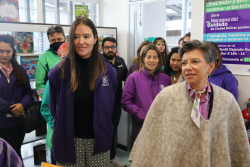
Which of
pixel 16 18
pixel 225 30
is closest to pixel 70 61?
pixel 225 30

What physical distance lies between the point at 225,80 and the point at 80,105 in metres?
1.34

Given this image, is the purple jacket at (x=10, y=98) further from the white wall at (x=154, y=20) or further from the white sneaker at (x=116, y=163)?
the white wall at (x=154, y=20)

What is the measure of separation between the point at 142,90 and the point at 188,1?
2.52 meters

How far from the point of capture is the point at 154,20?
4.86m

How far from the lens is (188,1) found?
423 centimetres

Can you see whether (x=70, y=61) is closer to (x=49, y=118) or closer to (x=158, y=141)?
(x=49, y=118)

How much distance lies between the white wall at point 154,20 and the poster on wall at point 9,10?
81.7 inches

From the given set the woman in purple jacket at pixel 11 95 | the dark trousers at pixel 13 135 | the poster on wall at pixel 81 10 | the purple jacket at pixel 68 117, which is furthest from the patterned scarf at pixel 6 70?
the poster on wall at pixel 81 10

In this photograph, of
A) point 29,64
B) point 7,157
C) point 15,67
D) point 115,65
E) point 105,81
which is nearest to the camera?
point 7,157

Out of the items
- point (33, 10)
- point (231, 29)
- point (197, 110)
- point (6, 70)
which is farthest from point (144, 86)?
point (33, 10)

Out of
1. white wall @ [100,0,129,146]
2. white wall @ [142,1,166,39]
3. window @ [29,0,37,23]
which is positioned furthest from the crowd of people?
white wall @ [142,1,166,39]

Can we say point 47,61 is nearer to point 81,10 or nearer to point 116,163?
point 116,163

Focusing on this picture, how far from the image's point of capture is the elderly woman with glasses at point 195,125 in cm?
137

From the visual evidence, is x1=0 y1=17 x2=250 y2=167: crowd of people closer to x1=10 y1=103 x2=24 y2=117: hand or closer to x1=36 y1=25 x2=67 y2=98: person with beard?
x1=10 y1=103 x2=24 y2=117: hand
